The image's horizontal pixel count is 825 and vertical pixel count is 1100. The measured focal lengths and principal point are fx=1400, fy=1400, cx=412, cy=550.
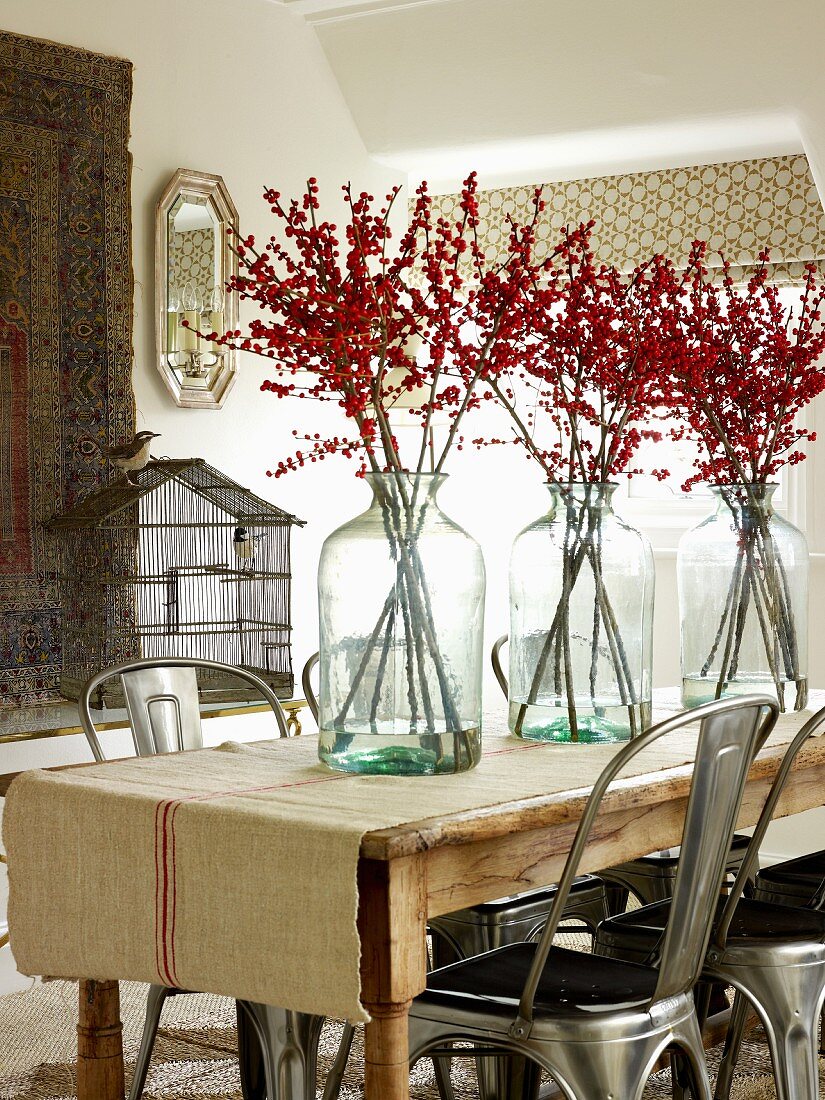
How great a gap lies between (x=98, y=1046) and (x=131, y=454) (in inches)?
85.5

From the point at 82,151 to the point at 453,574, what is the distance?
2.46m

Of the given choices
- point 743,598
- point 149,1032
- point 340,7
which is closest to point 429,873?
point 149,1032

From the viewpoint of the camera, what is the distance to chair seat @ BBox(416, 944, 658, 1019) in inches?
75.4

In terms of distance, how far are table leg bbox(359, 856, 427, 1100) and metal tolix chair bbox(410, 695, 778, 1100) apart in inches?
8.5

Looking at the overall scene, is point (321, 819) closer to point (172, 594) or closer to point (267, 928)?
point (267, 928)

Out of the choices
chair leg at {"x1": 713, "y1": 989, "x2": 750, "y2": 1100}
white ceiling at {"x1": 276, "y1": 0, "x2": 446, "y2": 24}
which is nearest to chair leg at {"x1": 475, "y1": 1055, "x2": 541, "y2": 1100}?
chair leg at {"x1": 713, "y1": 989, "x2": 750, "y2": 1100}

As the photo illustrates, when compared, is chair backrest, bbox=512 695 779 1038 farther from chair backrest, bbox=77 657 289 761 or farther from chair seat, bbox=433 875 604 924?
chair backrest, bbox=77 657 289 761

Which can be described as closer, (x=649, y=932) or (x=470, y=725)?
(x=470, y=725)

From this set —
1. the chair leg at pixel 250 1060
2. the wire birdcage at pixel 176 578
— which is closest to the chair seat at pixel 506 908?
the chair leg at pixel 250 1060

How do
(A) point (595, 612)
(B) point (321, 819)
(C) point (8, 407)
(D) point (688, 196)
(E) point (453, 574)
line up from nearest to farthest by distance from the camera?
(B) point (321, 819), (E) point (453, 574), (A) point (595, 612), (C) point (8, 407), (D) point (688, 196)

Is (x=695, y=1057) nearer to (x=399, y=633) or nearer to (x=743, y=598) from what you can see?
(x=399, y=633)

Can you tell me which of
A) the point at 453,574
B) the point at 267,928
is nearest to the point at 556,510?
the point at 453,574

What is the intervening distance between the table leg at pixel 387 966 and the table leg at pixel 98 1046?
0.56 meters

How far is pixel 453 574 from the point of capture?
2.04 metres
